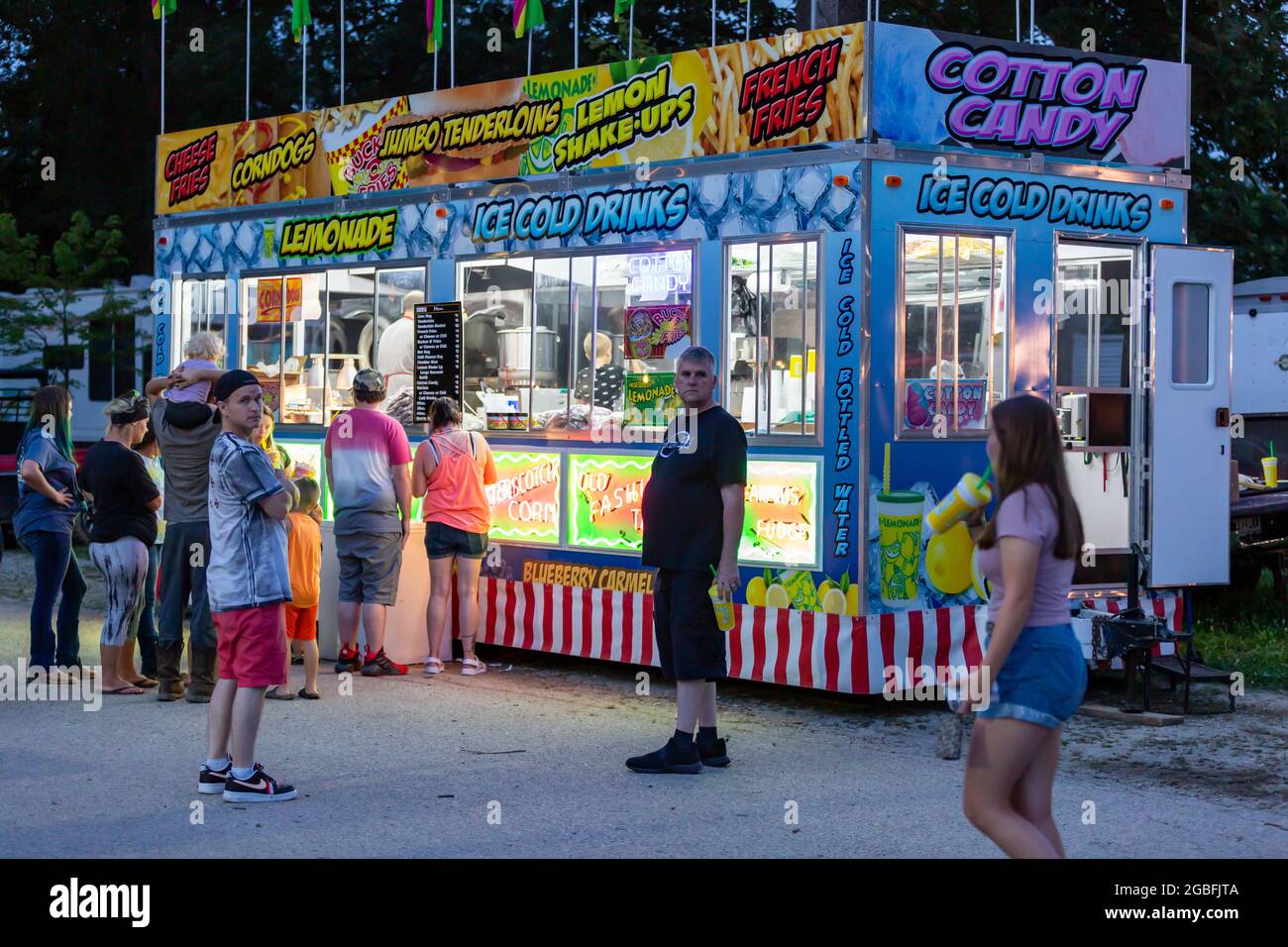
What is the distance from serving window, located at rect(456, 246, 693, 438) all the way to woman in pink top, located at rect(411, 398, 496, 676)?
2.14 ft

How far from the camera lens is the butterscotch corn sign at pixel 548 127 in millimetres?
9953

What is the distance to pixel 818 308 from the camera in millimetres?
9859

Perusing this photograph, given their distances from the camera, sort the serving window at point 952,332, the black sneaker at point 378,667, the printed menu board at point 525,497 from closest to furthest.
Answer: the serving window at point 952,332 < the black sneaker at point 378,667 < the printed menu board at point 525,497

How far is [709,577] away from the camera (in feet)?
27.0

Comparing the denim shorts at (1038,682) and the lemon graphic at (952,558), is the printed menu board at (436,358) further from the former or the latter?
the denim shorts at (1038,682)

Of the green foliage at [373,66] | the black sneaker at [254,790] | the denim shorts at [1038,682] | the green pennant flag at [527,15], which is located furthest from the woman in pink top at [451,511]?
the green foliage at [373,66]

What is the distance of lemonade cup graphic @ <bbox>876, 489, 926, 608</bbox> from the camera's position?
9.66 meters

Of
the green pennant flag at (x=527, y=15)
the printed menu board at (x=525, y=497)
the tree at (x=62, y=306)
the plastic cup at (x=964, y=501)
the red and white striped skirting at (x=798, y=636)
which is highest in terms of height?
the green pennant flag at (x=527, y=15)

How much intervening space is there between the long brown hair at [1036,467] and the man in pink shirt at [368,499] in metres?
6.23

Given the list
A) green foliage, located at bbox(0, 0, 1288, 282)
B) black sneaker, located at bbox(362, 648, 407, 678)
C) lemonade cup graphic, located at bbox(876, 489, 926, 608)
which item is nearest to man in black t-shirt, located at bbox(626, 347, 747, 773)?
lemonade cup graphic, located at bbox(876, 489, 926, 608)

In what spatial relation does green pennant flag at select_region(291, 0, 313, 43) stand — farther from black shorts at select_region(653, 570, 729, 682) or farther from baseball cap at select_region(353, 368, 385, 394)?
black shorts at select_region(653, 570, 729, 682)

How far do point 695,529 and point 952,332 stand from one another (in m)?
2.68
